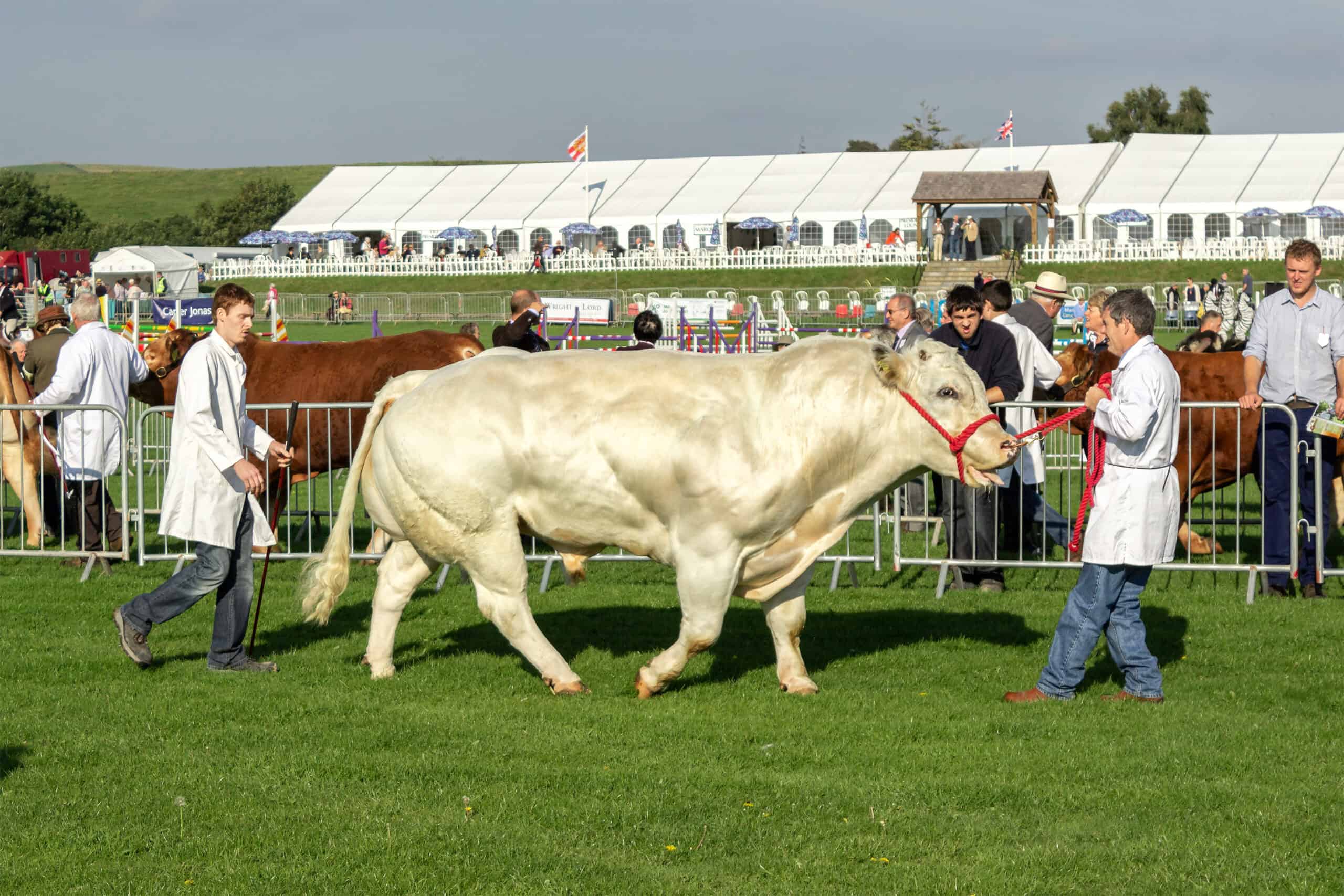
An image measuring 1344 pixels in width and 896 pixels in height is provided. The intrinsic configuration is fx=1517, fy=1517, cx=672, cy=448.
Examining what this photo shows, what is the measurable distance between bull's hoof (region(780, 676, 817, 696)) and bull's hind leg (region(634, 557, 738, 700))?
634mm

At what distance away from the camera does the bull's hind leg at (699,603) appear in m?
7.55

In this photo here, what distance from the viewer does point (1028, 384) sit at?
1167 cm

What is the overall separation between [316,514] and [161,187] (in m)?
132

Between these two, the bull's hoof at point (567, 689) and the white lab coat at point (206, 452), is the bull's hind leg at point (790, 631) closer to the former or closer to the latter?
the bull's hoof at point (567, 689)

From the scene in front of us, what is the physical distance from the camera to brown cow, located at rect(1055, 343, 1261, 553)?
12.0 metres

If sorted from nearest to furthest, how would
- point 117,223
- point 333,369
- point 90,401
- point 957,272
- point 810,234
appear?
1. point 90,401
2. point 333,369
3. point 957,272
4. point 810,234
5. point 117,223

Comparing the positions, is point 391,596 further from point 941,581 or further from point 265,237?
point 265,237

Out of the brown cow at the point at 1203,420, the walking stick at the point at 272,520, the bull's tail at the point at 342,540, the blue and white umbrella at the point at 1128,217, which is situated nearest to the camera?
the bull's tail at the point at 342,540

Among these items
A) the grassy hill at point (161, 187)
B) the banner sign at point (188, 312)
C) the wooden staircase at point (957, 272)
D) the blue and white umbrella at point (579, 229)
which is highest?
the grassy hill at point (161, 187)

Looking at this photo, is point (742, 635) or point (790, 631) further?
point (742, 635)

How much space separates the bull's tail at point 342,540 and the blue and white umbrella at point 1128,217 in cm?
5620

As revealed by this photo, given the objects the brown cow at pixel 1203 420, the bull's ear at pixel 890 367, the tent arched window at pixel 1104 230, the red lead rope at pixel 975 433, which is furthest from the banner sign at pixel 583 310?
the bull's ear at pixel 890 367

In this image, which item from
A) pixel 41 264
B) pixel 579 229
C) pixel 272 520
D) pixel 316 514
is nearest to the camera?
pixel 272 520

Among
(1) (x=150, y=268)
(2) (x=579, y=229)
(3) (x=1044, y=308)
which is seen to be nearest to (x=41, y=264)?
(1) (x=150, y=268)
